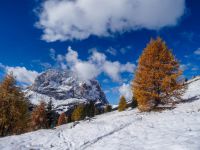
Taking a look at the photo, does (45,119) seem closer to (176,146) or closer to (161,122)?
(161,122)

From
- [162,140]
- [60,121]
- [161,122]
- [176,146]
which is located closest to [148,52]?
[161,122]

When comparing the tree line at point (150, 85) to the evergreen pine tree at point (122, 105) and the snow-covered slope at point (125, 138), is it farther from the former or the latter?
the evergreen pine tree at point (122, 105)

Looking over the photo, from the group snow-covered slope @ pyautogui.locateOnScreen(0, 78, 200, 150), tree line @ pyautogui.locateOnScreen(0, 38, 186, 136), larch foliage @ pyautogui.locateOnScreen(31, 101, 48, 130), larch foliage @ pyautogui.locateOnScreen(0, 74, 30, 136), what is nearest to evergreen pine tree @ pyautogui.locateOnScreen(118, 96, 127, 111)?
larch foliage @ pyautogui.locateOnScreen(31, 101, 48, 130)

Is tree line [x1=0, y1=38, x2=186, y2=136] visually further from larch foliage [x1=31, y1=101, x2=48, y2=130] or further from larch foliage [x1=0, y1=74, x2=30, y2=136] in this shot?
larch foliage [x1=31, y1=101, x2=48, y2=130]

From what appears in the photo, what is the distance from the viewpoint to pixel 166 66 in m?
29.9

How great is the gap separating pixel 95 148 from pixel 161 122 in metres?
8.17

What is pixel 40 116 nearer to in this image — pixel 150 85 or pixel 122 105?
pixel 122 105

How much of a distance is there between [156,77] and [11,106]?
63.0 ft

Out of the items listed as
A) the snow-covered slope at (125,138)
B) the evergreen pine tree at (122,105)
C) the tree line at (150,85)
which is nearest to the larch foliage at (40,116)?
the tree line at (150,85)

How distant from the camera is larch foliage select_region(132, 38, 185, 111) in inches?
1174

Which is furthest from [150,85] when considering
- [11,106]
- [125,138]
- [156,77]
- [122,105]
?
[122,105]

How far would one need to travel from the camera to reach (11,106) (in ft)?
109

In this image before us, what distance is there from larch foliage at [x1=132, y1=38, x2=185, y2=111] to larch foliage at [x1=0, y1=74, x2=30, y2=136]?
15.6m

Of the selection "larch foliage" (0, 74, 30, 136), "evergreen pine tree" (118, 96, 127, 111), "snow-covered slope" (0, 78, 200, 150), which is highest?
"evergreen pine tree" (118, 96, 127, 111)
